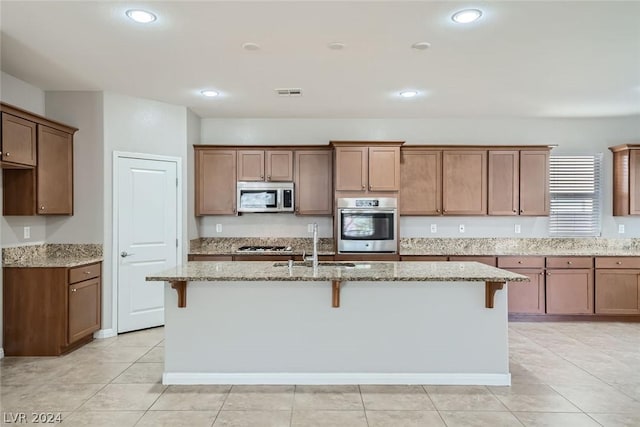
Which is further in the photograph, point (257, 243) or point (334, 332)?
point (257, 243)

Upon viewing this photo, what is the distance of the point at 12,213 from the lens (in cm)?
389

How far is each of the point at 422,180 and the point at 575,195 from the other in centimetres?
221

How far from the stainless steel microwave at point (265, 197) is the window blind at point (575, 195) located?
3587mm

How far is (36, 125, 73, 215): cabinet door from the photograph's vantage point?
3.98m

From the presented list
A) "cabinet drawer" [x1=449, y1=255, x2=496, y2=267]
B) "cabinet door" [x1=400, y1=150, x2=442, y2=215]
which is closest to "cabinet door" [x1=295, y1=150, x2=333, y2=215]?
"cabinet door" [x1=400, y1=150, x2=442, y2=215]

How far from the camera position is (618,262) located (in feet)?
16.8

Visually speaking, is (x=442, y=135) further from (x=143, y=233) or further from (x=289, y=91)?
(x=143, y=233)

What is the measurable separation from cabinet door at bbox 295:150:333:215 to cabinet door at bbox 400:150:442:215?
976 millimetres

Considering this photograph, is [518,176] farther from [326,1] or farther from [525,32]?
[326,1]

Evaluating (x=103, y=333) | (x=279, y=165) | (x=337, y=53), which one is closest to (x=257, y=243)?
(x=279, y=165)

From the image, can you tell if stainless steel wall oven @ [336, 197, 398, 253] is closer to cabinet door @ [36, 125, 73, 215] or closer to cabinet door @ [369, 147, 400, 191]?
cabinet door @ [369, 147, 400, 191]

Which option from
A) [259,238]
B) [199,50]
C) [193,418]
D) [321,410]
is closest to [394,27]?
[199,50]

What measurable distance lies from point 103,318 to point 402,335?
10.7ft

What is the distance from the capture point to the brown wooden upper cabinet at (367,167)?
524cm
